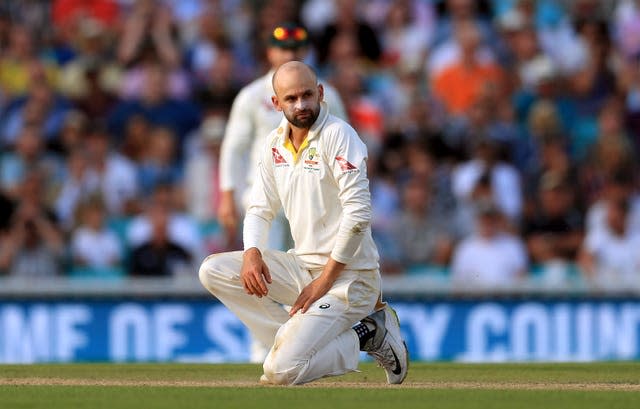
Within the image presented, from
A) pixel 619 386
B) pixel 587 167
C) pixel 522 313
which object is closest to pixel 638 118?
pixel 587 167

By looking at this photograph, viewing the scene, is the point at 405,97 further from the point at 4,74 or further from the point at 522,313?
the point at 4,74

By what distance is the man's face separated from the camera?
25.7ft

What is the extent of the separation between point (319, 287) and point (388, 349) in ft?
1.79

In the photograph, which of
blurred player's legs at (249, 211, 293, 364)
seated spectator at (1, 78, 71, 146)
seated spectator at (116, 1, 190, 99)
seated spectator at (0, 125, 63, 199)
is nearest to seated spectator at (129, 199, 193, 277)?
seated spectator at (0, 125, 63, 199)

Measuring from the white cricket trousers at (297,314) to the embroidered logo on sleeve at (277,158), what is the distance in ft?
1.75

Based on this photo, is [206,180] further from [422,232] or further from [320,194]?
[320,194]

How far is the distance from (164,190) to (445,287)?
281 cm

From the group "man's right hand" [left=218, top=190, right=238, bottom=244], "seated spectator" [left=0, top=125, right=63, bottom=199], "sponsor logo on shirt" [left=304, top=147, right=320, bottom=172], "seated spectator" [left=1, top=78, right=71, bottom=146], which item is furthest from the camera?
"seated spectator" [left=1, top=78, right=71, bottom=146]

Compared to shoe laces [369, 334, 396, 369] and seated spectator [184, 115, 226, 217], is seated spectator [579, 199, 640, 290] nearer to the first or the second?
seated spectator [184, 115, 226, 217]

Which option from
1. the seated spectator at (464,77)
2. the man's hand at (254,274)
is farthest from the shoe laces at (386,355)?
the seated spectator at (464,77)

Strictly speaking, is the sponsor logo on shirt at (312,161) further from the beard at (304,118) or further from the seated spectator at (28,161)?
the seated spectator at (28,161)

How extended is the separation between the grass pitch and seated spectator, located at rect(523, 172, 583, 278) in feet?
13.8

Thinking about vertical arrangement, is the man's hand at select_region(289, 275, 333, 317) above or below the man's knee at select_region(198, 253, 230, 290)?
below

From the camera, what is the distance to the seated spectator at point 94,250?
13.9 m
